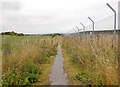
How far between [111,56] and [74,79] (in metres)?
1.11

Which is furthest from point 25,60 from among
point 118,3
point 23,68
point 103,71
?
point 118,3

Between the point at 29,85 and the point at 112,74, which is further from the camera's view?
the point at 29,85

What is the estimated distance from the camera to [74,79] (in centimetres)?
296

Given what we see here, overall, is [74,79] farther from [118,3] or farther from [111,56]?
[118,3]

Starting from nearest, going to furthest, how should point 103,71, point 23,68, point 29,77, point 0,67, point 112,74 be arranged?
1. point 112,74
2. point 103,71
3. point 29,77
4. point 0,67
5. point 23,68

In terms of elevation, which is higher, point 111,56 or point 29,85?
point 111,56

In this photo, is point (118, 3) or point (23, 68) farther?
point (23, 68)

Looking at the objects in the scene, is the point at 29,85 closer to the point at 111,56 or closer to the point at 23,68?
the point at 23,68

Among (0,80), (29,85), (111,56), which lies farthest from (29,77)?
(111,56)

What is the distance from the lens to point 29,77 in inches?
109

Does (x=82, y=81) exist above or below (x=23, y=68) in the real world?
below

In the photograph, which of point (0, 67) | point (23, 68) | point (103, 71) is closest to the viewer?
point (103, 71)

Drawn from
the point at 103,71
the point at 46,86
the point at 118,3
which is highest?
the point at 118,3

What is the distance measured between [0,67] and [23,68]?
587 millimetres
